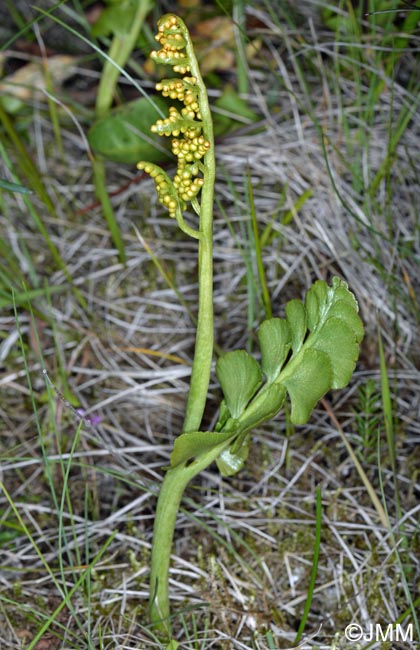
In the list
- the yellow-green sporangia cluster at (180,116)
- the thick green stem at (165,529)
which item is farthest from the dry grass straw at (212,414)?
the yellow-green sporangia cluster at (180,116)

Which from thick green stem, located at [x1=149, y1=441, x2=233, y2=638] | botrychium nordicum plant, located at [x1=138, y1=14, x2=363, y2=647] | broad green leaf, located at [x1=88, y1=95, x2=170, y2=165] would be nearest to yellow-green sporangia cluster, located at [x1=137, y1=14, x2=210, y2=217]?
botrychium nordicum plant, located at [x1=138, y1=14, x2=363, y2=647]

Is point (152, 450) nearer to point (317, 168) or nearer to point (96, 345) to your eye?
point (96, 345)

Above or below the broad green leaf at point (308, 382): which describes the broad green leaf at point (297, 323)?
above

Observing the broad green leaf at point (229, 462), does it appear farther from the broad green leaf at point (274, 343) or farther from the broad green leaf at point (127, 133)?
the broad green leaf at point (127, 133)

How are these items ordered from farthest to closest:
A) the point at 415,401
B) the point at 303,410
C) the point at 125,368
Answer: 1. the point at 125,368
2. the point at 415,401
3. the point at 303,410

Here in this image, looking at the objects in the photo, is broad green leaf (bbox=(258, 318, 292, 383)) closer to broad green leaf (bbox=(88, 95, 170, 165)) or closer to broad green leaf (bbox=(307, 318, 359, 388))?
broad green leaf (bbox=(307, 318, 359, 388))

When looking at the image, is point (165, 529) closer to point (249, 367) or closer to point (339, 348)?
point (249, 367)

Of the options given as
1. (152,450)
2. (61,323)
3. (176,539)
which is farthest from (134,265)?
(176,539)
